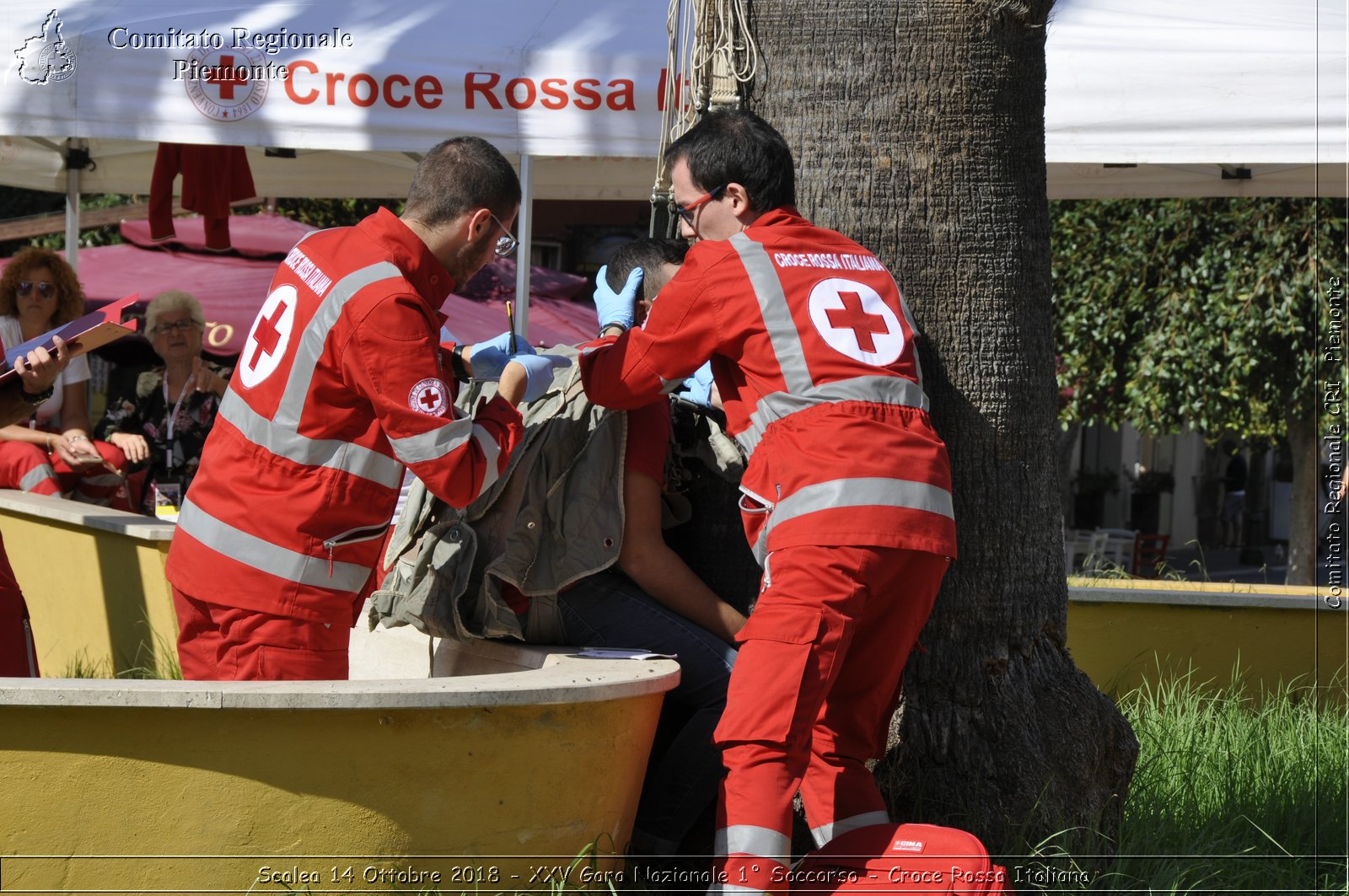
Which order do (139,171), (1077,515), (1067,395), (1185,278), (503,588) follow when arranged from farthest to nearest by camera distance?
1. (1077,515)
2. (1067,395)
3. (1185,278)
4. (139,171)
5. (503,588)

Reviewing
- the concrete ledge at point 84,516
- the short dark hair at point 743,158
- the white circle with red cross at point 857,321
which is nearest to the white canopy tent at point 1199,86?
the short dark hair at point 743,158

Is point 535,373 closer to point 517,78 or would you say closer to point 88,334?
point 88,334

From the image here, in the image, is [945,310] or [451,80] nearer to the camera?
[945,310]

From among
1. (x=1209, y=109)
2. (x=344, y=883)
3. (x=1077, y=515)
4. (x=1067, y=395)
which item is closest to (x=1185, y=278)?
(x=1067, y=395)

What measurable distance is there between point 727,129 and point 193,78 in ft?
11.5

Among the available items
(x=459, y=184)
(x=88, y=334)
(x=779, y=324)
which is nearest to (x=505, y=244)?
(x=459, y=184)

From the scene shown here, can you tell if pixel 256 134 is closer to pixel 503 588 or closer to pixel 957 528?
pixel 503 588

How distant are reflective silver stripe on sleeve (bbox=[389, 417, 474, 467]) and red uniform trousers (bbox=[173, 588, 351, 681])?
0.45 m

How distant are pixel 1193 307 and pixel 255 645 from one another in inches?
345

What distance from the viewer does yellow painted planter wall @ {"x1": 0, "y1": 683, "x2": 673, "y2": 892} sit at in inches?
98.2

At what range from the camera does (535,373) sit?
3.09 metres

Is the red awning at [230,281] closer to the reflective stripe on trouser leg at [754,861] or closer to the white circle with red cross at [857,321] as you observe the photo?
the white circle with red cross at [857,321]

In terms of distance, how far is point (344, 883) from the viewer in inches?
103

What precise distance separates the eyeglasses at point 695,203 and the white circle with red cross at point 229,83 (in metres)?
3.23
